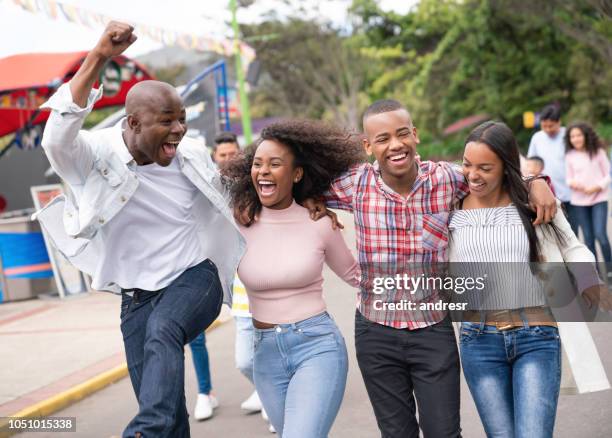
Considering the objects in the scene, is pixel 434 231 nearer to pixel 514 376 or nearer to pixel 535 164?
pixel 514 376

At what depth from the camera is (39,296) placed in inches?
481

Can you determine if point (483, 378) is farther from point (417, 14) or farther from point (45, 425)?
point (417, 14)

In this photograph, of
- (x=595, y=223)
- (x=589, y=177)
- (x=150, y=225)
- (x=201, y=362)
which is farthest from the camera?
(x=595, y=223)

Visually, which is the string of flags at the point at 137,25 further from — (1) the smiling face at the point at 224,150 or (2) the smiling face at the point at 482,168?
(2) the smiling face at the point at 482,168

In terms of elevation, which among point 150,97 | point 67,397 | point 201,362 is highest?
point 150,97

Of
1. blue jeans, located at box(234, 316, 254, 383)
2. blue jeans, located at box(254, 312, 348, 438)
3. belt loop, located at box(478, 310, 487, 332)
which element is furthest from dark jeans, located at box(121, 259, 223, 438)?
blue jeans, located at box(234, 316, 254, 383)

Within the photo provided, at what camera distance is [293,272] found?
3561mm

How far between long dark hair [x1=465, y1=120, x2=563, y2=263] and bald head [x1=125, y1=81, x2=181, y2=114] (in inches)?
49.5

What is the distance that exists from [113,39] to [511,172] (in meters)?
1.66

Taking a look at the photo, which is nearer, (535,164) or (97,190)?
(97,190)

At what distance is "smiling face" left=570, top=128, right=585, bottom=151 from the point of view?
921 centimetres

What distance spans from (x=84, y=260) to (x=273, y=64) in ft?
135

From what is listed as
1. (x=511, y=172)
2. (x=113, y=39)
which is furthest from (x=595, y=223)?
(x=113, y=39)

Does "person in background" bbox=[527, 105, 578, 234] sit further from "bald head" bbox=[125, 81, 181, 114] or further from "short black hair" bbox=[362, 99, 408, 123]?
"bald head" bbox=[125, 81, 181, 114]
